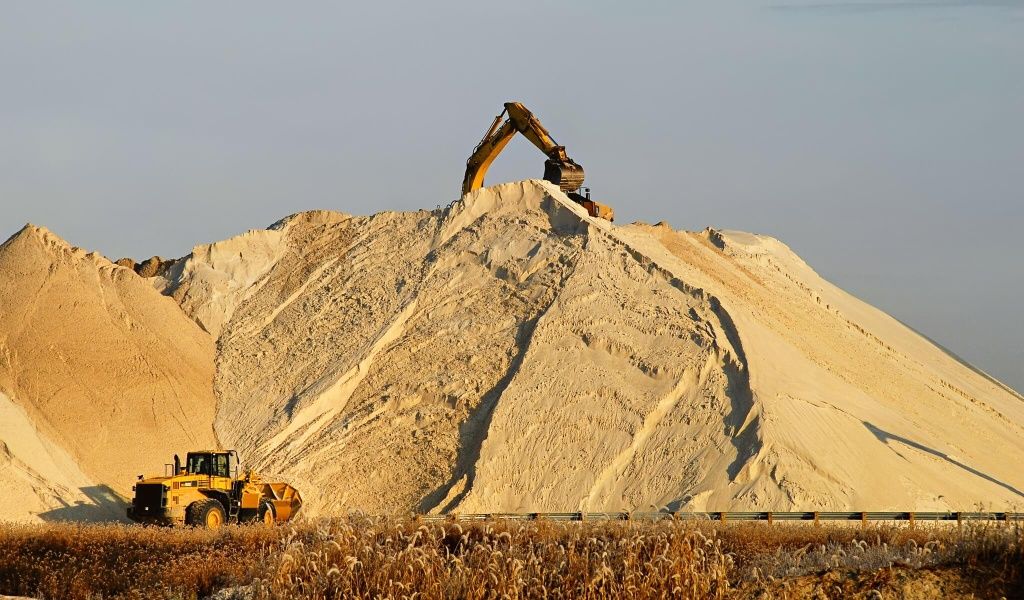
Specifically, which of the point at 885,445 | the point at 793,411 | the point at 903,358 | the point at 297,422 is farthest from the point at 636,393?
the point at 903,358

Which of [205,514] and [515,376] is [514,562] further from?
[515,376]

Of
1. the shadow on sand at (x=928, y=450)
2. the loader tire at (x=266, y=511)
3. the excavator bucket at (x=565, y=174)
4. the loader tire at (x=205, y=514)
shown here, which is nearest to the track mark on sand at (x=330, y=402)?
the loader tire at (x=266, y=511)

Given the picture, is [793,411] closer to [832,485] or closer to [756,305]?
[832,485]

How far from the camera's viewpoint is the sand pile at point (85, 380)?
1025 inches

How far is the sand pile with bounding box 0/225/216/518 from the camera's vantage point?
26047 millimetres

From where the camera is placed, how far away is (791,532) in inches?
681

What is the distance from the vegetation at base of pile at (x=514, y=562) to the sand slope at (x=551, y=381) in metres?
9.29

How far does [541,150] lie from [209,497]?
1928 centimetres

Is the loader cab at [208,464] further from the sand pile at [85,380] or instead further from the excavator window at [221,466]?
the sand pile at [85,380]

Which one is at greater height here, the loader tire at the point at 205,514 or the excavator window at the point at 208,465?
the excavator window at the point at 208,465

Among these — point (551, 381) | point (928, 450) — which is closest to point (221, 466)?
point (551, 381)

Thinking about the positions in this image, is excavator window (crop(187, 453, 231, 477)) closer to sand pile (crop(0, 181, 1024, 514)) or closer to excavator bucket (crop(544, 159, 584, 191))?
sand pile (crop(0, 181, 1024, 514))

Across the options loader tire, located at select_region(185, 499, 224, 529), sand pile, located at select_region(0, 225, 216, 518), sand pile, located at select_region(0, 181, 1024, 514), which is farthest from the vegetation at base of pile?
sand pile, located at select_region(0, 181, 1024, 514)

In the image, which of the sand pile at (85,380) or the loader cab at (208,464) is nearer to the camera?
the loader cab at (208,464)
